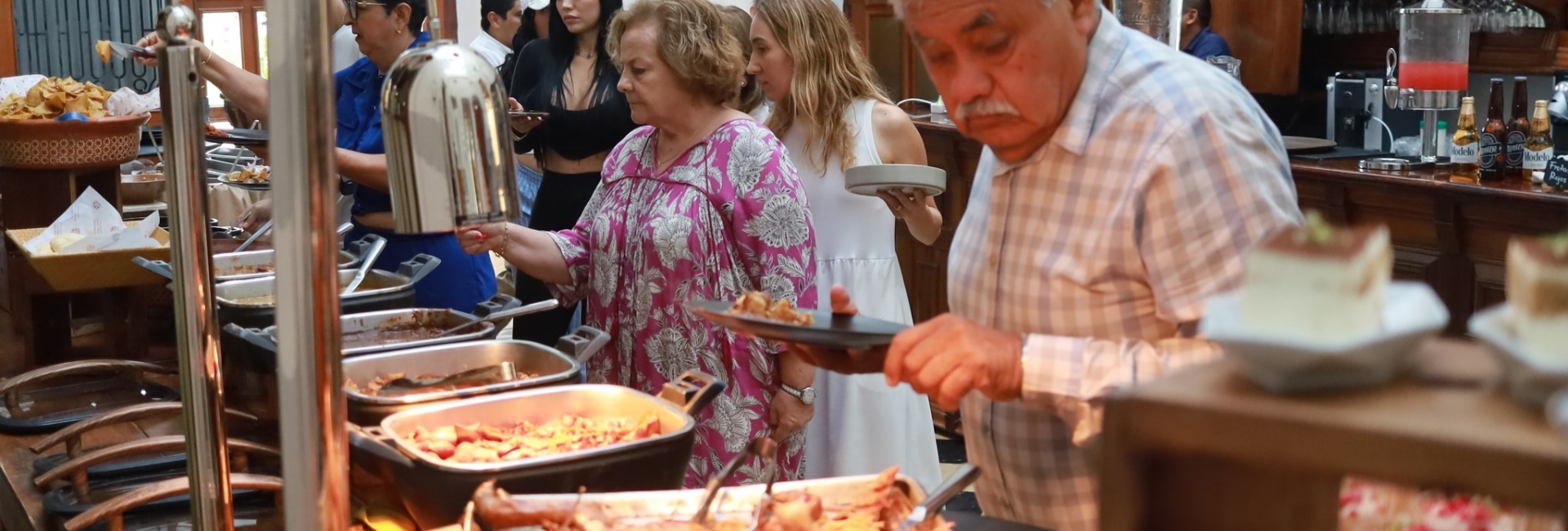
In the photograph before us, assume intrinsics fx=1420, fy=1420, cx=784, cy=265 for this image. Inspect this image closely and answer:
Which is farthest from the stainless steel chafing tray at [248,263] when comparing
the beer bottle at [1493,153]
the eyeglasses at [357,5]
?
the beer bottle at [1493,153]

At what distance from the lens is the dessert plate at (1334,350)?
50 centimetres

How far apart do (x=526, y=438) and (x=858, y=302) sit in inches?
60.8

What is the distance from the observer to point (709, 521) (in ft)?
4.86

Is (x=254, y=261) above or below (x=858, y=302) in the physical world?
above

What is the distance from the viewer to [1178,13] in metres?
5.77

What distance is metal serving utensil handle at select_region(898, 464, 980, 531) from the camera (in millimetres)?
1360

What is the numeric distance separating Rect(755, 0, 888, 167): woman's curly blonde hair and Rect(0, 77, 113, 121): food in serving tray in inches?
65.9

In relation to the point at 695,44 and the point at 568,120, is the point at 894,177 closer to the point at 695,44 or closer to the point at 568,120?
the point at 695,44

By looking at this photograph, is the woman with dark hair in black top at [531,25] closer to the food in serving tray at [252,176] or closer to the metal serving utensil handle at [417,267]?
the food in serving tray at [252,176]

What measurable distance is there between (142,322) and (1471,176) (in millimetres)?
3452

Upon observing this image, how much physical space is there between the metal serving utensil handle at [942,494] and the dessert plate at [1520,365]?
33.7 inches

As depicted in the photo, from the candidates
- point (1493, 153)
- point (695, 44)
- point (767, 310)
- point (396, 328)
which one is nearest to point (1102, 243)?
point (767, 310)

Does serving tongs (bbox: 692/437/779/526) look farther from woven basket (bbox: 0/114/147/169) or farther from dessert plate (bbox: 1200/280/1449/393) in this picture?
woven basket (bbox: 0/114/147/169)

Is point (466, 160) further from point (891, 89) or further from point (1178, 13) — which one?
point (891, 89)
